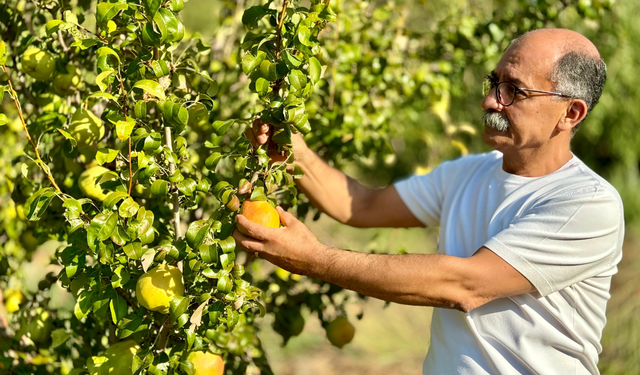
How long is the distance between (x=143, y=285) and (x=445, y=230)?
910 mm

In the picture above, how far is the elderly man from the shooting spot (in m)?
1.40

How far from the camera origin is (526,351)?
5.04ft

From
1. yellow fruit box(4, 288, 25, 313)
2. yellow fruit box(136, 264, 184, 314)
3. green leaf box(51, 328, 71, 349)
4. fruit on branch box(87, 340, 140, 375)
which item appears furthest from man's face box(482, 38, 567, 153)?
yellow fruit box(4, 288, 25, 313)

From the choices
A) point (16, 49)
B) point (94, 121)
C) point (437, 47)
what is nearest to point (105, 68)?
point (94, 121)

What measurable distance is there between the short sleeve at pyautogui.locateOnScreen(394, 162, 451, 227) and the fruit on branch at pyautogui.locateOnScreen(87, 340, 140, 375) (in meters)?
1.03

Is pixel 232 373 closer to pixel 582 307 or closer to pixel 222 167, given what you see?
pixel 222 167

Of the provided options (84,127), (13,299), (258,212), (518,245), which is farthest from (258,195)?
(13,299)

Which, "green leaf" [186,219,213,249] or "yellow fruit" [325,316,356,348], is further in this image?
"yellow fruit" [325,316,356,348]

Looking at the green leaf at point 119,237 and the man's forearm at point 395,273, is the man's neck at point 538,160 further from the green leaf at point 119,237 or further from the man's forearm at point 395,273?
the green leaf at point 119,237

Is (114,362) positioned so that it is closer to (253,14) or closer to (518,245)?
(253,14)

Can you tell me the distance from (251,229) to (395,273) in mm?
354

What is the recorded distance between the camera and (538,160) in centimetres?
168

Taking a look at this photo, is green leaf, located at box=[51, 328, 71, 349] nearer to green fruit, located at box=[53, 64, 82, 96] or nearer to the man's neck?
green fruit, located at box=[53, 64, 82, 96]

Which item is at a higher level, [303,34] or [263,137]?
[303,34]
